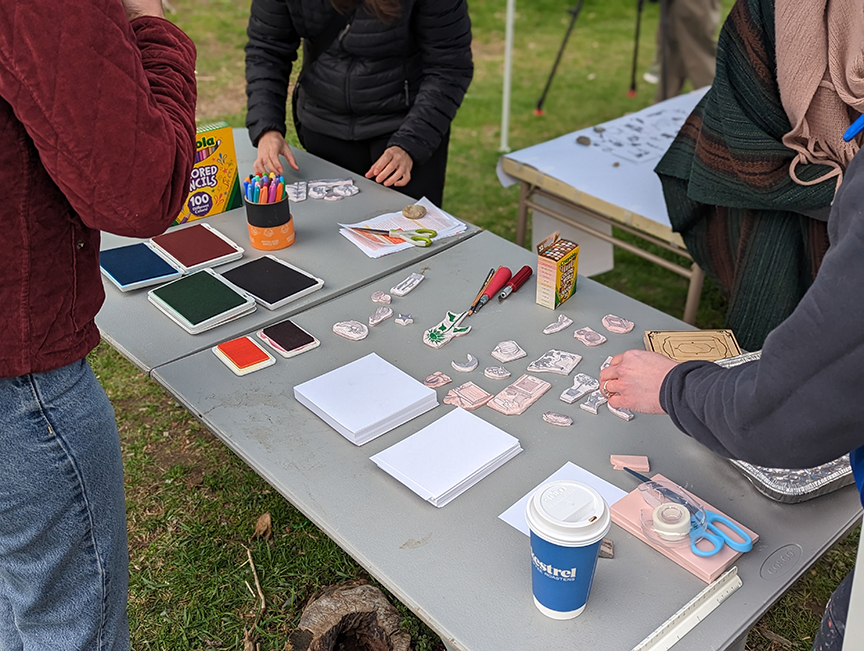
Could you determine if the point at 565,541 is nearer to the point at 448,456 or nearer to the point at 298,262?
the point at 448,456

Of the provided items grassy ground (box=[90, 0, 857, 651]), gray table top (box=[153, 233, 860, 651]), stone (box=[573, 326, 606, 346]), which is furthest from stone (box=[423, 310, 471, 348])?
grassy ground (box=[90, 0, 857, 651])

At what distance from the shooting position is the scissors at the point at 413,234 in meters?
1.96

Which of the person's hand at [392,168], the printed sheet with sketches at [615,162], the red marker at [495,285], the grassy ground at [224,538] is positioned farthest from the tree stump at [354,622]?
the printed sheet with sketches at [615,162]

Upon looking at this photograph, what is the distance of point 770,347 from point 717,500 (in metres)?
0.45

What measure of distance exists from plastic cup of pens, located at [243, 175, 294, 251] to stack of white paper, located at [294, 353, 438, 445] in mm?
585

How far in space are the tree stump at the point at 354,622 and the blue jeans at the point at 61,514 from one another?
476mm

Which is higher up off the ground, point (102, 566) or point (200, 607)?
point (102, 566)

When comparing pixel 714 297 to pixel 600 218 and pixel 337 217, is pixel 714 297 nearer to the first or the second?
pixel 600 218

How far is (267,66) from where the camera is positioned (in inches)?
95.3

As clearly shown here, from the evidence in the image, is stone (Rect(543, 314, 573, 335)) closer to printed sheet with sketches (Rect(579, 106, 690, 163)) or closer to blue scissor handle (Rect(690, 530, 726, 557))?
blue scissor handle (Rect(690, 530, 726, 557))

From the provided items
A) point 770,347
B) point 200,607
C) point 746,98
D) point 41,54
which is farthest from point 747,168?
point 200,607

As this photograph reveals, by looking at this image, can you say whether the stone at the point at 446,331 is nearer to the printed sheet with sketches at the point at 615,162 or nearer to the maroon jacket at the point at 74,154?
the maroon jacket at the point at 74,154

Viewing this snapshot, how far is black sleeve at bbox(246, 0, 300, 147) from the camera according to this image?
7.72 ft

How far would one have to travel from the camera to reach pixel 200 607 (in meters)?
1.94
